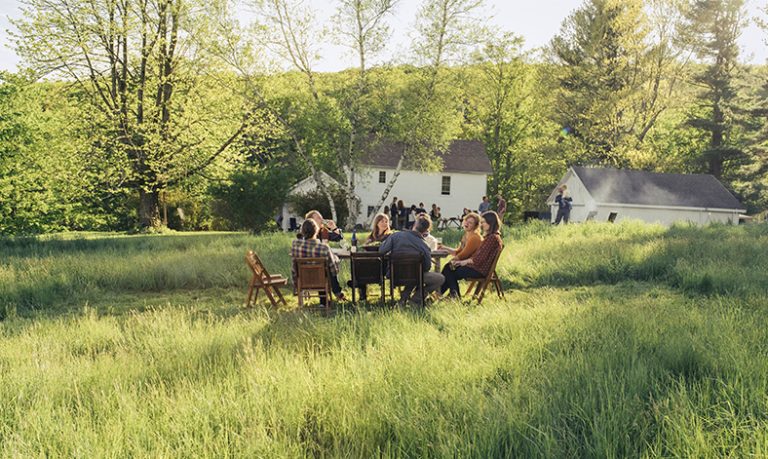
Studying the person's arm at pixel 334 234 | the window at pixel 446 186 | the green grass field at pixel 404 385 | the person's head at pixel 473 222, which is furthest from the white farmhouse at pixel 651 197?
the green grass field at pixel 404 385

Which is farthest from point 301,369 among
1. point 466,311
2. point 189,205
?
point 189,205

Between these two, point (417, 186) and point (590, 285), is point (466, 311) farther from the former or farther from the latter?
point (417, 186)

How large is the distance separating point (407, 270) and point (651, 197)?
31690mm

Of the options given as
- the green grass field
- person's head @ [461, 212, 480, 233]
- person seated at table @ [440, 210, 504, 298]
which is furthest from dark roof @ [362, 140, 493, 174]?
the green grass field

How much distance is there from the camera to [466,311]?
23.3 feet

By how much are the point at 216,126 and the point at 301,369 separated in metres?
21.8

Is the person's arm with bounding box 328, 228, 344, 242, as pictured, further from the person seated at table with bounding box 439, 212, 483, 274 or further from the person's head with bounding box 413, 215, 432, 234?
the person's head with bounding box 413, 215, 432, 234

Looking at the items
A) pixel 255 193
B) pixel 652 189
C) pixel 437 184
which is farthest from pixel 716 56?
pixel 255 193

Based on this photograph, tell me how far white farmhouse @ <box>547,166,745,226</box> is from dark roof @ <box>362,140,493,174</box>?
31.8ft

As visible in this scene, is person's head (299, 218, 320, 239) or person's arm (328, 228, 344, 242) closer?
person's head (299, 218, 320, 239)

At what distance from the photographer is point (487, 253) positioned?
345 inches

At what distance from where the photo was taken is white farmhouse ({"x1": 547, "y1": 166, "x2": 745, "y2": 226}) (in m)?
34.4

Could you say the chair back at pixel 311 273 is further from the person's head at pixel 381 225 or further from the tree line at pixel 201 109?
the tree line at pixel 201 109

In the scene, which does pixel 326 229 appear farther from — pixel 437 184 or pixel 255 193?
pixel 437 184
